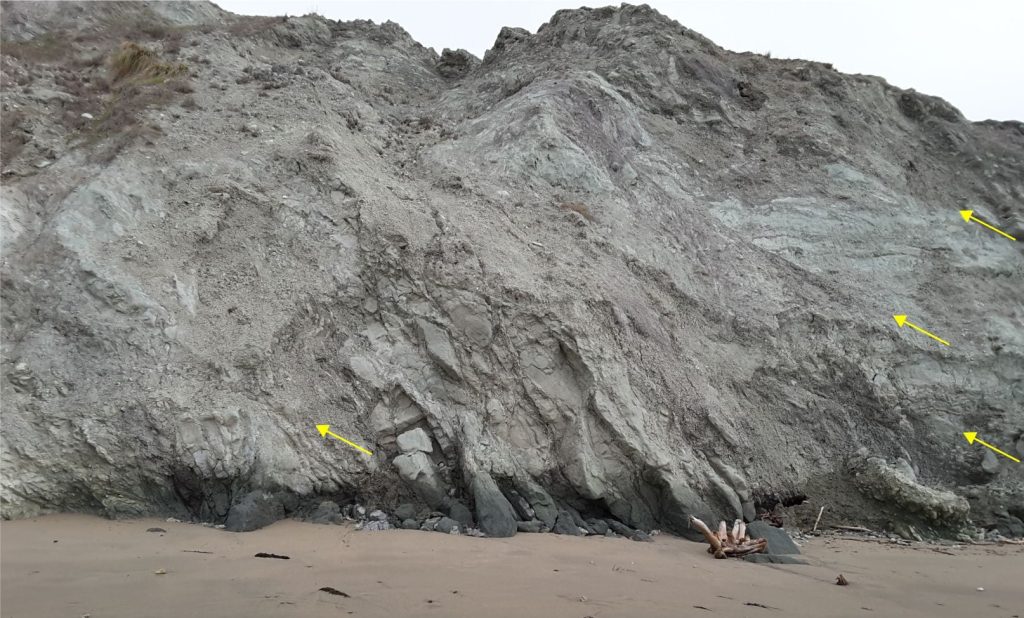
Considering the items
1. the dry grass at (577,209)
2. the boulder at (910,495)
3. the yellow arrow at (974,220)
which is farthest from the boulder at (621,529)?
the yellow arrow at (974,220)

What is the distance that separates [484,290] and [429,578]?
5009 mm

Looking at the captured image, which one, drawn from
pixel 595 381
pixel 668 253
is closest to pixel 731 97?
pixel 668 253

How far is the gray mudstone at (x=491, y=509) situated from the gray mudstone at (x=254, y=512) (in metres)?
2.27

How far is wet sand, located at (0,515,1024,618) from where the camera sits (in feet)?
13.8

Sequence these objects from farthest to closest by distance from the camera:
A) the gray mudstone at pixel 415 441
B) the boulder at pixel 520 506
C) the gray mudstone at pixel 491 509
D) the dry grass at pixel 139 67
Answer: the dry grass at pixel 139 67 < the gray mudstone at pixel 415 441 < the boulder at pixel 520 506 < the gray mudstone at pixel 491 509

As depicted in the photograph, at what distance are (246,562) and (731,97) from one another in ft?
53.0

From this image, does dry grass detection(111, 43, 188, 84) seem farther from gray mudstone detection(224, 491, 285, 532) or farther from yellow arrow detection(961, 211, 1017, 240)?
yellow arrow detection(961, 211, 1017, 240)

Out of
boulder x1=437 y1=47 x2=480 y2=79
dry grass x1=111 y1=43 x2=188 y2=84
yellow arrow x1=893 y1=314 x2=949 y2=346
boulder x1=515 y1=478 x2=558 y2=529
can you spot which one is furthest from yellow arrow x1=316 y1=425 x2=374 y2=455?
boulder x1=437 y1=47 x2=480 y2=79

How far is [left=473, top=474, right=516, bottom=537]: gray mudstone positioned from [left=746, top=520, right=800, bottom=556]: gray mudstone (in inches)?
125

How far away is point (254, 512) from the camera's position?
6.75m

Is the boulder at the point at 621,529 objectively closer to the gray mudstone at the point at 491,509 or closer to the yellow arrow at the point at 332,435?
the gray mudstone at the point at 491,509

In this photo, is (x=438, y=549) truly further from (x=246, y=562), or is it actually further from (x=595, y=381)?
(x=595, y=381)

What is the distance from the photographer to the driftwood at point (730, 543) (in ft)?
23.9

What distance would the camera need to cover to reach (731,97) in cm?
1675
